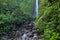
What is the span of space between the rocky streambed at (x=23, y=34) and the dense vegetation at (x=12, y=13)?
318mm

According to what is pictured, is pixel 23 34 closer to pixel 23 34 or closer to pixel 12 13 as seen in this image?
pixel 23 34

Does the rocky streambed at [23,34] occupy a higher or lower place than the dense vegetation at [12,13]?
lower

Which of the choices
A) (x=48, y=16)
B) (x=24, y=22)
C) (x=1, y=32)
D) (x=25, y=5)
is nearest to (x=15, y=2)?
(x=25, y=5)

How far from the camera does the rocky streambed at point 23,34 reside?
8906 millimetres

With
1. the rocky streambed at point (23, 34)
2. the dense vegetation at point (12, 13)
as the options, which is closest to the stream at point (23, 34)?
the rocky streambed at point (23, 34)

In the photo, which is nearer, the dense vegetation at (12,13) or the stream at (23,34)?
the stream at (23,34)

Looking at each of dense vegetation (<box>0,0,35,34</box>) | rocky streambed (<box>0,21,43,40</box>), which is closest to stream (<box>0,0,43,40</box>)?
rocky streambed (<box>0,21,43,40</box>)

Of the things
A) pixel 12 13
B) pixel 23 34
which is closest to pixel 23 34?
pixel 23 34

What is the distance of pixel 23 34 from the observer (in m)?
9.79

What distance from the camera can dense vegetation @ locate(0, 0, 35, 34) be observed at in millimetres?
9952

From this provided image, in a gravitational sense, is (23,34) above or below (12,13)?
below

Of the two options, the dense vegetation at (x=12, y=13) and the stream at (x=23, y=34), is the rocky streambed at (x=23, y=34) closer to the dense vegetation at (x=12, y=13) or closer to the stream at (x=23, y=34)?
the stream at (x=23, y=34)

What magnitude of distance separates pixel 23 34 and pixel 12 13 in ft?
6.23

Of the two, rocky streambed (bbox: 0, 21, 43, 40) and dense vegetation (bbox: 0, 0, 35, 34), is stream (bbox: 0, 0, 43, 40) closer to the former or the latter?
rocky streambed (bbox: 0, 21, 43, 40)
